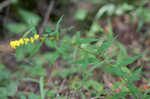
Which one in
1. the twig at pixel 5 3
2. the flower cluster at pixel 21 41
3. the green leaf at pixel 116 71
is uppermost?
the twig at pixel 5 3

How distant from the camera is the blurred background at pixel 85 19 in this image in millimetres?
2863

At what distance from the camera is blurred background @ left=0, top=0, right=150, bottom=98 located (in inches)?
113

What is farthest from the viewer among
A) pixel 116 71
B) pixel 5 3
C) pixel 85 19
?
pixel 85 19

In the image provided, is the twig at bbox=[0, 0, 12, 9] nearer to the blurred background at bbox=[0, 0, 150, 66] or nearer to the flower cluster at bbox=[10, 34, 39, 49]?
the blurred background at bbox=[0, 0, 150, 66]

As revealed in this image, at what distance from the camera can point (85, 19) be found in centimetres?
347

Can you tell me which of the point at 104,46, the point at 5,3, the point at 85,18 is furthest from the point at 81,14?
the point at 104,46

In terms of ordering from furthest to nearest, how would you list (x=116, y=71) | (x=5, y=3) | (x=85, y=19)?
(x=85, y=19)
(x=5, y=3)
(x=116, y=71)

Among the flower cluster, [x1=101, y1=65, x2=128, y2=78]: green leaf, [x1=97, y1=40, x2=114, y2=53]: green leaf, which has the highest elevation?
the flower cluster

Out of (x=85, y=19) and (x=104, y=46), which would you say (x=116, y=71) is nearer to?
(x=104, y=46)

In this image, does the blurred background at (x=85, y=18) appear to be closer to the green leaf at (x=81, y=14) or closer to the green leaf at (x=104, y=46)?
the green leaf at (x=81, y=14)

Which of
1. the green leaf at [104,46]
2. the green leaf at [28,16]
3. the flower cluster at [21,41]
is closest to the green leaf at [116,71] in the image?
the green leaf at [104,46]

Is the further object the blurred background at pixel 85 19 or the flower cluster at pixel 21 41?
the blurred background at pixel 85 19

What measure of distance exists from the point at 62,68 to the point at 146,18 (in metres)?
1.41

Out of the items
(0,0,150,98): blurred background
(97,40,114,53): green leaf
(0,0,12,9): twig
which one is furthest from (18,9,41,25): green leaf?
(97,40,114,53): green leaf
